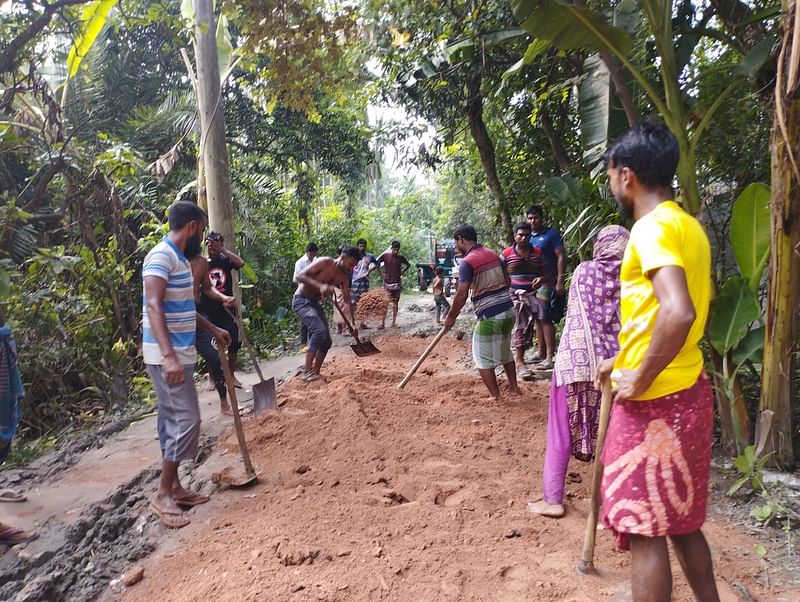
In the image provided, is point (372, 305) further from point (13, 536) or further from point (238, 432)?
point (13, 536)

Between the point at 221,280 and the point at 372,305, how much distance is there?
6044 mm

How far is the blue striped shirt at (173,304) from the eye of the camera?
322 centimetres

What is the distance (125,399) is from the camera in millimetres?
6855

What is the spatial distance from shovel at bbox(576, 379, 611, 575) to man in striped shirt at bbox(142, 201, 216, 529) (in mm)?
2213

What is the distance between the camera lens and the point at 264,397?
5262 mm

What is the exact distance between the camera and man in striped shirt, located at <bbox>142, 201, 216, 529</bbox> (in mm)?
3199

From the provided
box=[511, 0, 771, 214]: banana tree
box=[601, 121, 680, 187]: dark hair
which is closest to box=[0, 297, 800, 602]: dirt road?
box=[601, 121, 680, 187]: dark hair

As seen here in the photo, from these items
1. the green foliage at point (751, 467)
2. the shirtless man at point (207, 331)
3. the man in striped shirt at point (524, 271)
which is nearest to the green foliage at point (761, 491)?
the green foliage at point (751, 467)

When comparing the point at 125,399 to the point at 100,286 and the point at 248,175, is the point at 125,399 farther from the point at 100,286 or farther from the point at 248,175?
the point at 248,175

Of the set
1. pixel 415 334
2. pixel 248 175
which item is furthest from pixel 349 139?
pixel 415 334

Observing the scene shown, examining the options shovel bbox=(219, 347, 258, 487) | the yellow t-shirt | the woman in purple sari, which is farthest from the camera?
shovel bbox=(219, 347, 258, 487)

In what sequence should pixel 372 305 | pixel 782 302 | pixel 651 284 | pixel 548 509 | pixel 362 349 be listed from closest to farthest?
pixel 651 284 < pixel 548 509 < pixel 782 302 < pixel 362 349 < pixel 372 305

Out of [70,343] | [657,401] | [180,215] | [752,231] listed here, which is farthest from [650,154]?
[70,343]

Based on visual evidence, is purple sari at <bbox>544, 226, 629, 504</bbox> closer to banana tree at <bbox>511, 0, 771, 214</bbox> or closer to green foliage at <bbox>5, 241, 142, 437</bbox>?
banana tree at <bbox>511, 0, 771, 214</bbox>
